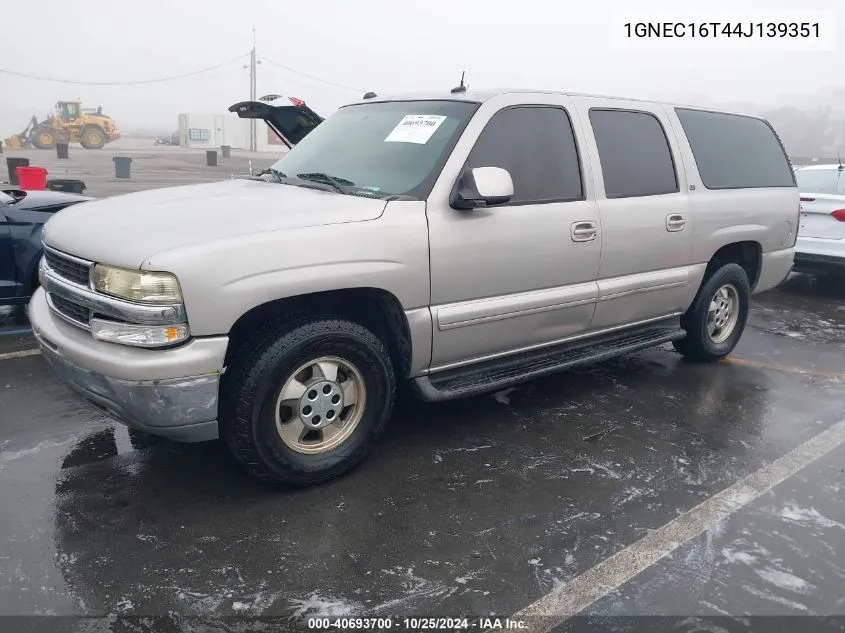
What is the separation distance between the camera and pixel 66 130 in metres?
42.0

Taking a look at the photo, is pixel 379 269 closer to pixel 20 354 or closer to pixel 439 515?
pixel 439 515

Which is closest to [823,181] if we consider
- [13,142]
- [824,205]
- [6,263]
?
[824,205]

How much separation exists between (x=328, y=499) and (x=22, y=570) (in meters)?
1.24

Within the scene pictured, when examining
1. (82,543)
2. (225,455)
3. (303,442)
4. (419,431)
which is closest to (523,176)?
(419,431)

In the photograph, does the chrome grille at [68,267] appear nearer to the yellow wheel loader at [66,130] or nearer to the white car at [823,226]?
the white car at [823,226]

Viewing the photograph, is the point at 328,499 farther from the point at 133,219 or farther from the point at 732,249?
the point at 732,249

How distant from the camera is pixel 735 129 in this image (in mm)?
5375

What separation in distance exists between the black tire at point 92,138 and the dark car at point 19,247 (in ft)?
133

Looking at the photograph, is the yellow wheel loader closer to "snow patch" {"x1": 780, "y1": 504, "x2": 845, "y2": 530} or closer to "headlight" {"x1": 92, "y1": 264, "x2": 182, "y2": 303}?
"headlight" {"x1": 92, "y1": 264, "x2": 182, "y2": 303}

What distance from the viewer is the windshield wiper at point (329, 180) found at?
3.68 meters

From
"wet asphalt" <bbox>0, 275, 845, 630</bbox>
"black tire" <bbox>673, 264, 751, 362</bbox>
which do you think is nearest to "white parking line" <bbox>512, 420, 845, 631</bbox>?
"wet asphalt" <bbox>0, 275, 845, 630</bbox>

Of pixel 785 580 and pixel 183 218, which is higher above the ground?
pixel 183 218

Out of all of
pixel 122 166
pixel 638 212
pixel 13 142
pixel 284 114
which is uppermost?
pixel 13 142

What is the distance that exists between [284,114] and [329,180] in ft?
10.2
